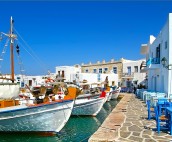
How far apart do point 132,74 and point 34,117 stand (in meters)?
35.4

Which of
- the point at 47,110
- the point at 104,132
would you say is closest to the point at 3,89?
the point at 47,110

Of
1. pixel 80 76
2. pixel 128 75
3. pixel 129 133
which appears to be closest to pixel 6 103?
pixel 129 133

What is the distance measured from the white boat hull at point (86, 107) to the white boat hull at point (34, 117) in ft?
17.8

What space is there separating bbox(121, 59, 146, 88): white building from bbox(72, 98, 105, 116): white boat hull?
84.5 feet

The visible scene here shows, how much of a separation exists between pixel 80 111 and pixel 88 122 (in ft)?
5.92

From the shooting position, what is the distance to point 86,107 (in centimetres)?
1794

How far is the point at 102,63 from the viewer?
50594 mm

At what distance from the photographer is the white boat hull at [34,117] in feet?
37.6

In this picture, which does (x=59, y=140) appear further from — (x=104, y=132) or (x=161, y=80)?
(x=161, y=80)

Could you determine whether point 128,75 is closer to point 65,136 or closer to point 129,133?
point 65,136

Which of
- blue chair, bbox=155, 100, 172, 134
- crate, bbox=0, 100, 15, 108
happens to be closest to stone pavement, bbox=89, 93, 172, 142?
blue chair, bbox=155, 100, 172, 134

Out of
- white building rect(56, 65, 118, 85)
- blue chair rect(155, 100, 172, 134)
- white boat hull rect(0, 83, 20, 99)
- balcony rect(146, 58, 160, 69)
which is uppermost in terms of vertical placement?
balcony rect(146, 58, 160, 69)

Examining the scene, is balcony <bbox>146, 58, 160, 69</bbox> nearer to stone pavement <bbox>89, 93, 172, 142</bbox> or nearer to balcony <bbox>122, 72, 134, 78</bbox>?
stone pavement <bbox>89, 93, 172, 142</bbox>

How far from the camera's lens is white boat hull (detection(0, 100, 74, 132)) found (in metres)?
11.5
